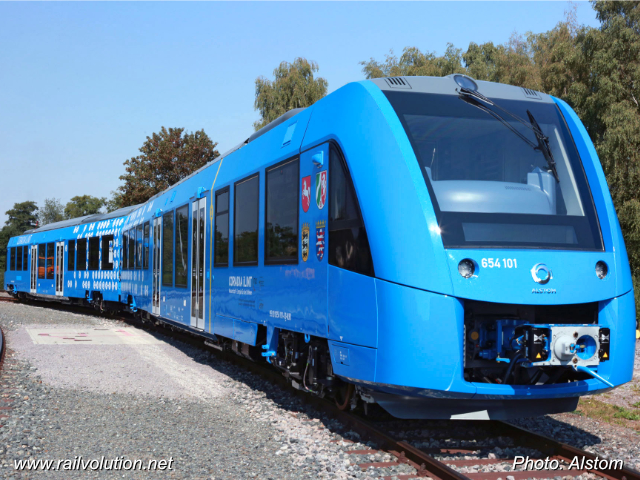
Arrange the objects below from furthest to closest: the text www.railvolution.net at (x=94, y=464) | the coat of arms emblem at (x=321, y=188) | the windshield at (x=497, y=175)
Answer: the coat of arms emblem at (x=321, y=188) → the text www.railvolution.net at (x=94, y=464) → the windshield at (x=497, y=175)

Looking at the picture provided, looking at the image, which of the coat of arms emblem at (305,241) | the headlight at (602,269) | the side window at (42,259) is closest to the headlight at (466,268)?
the headlight at (602,269)

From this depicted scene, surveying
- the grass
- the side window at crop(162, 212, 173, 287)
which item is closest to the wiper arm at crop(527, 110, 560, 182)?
the grass

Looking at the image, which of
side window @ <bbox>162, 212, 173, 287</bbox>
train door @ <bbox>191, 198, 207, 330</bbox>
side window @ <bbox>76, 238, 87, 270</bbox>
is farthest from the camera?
side window @ <bbox>76, 238, 87, 270</bbox>

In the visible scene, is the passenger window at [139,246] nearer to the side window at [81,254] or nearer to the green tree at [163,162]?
the side window at [81,254]

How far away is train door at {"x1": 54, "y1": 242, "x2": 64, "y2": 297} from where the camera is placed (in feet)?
86.1

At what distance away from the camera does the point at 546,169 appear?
226 inches

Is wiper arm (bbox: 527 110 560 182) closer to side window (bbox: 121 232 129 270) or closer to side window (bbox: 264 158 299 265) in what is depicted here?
side window (bbox: 264 158 299 265)

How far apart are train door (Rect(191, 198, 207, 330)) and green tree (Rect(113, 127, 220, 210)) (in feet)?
126

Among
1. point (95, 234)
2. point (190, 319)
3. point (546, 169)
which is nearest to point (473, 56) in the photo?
point (95, 234)

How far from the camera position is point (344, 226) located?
18.7 ft

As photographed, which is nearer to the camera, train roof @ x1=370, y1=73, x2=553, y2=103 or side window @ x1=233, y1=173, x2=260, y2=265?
train roof @ x1=370, y1=73, x2=553, y2=103

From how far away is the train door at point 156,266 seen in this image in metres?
13.8

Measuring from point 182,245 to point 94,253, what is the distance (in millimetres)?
12266

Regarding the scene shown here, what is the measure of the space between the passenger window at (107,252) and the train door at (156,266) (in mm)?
6723
